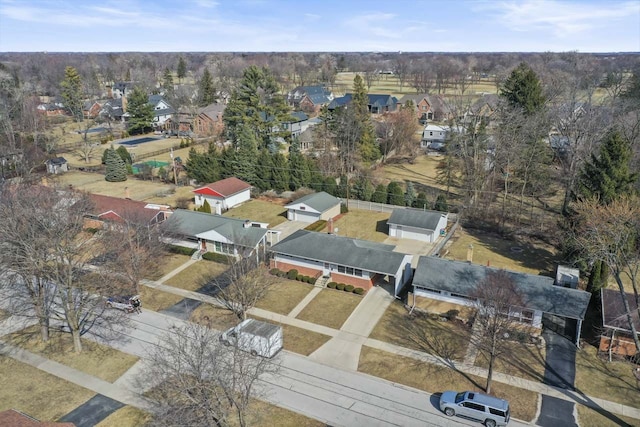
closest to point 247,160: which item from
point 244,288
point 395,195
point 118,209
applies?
point 118,209

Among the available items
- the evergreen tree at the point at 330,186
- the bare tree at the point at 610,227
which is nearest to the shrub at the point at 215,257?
the evergreen tree at the point at 330,186

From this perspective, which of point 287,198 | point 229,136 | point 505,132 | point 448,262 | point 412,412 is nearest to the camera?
point 412,412

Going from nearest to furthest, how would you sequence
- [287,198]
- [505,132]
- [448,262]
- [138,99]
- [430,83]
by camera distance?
1. [448,262]
2. [505,132]
3. [287,198]
4. [138,99]
5. [430,83]

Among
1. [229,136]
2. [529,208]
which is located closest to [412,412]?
[529,208]

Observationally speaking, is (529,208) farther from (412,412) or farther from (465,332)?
(412,412)

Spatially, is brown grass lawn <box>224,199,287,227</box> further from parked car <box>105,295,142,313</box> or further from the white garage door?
parked car <box>105,295,142,313</box>

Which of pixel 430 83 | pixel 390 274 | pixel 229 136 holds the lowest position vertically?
pixel 390 274

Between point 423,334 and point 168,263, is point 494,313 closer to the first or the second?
point 423,334

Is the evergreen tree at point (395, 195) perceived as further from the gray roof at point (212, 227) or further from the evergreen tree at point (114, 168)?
the evergreen tree at point (114, 168)

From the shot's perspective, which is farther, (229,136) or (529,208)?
(229,136)
